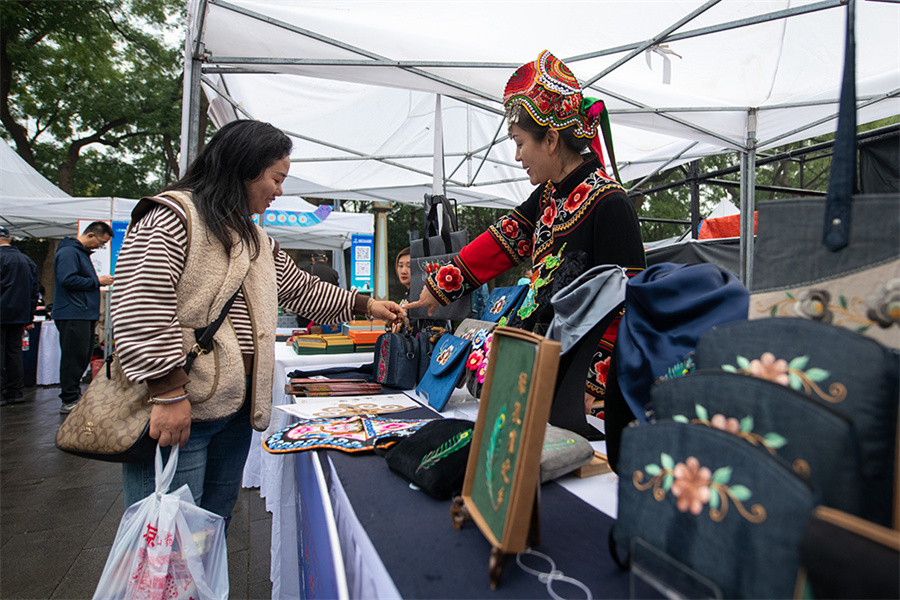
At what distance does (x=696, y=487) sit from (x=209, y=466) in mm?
1580

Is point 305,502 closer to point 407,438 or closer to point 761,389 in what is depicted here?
point 407,438

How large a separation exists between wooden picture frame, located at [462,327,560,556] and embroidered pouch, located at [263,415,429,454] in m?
0.49

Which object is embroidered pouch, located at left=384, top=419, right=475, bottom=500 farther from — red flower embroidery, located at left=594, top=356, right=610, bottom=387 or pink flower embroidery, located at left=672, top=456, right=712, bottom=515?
pink flower embroidery, located at left=672, top=456, right=712, bottom=515

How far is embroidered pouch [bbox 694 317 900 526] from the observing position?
53cm

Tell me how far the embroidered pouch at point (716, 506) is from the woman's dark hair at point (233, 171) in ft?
4.24

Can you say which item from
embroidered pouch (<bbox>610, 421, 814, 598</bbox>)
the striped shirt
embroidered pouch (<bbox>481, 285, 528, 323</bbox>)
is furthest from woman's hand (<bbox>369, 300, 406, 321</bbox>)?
embroidered pouch (<bbox>610, 421, 814, 598</bbox>)

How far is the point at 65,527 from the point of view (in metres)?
3.06

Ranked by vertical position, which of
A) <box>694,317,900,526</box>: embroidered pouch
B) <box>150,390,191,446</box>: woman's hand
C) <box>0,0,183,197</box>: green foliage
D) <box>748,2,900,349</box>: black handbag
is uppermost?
<box>0,0,183,197</box>: green foliage

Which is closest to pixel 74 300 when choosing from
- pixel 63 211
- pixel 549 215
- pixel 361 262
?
pixel 63 211

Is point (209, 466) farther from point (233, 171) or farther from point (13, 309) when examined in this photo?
point (13, 309)

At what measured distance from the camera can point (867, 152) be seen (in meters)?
3.81

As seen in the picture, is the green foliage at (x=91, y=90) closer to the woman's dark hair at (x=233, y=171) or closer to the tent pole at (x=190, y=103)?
the tent pole at (x=190, y=103)

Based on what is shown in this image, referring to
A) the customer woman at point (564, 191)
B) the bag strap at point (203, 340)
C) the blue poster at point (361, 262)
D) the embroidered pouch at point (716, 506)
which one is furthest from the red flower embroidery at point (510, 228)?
the blue poster at point (361, 262)

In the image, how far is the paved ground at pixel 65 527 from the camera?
8.03ft
